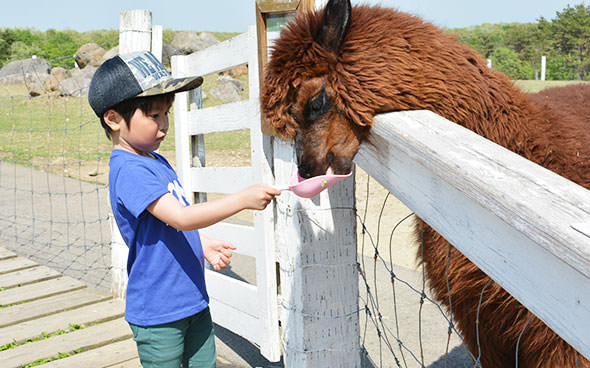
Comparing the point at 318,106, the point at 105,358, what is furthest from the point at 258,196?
the point at 105,358

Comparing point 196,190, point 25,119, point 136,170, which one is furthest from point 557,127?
point 25,119

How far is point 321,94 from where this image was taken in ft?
5.58

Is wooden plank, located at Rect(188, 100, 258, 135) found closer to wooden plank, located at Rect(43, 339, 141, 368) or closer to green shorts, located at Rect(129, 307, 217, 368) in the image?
green shorts, located at Rect(129, 307, 217, 368)

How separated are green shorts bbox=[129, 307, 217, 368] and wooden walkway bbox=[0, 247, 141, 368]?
111 cm

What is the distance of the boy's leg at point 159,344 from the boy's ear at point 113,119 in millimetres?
850

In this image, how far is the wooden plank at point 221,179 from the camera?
11.6 ft

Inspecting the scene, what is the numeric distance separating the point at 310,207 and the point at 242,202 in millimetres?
454

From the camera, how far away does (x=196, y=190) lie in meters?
4.22

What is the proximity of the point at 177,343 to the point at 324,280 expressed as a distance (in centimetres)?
69

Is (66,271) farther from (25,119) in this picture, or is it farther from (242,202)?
(25,119)

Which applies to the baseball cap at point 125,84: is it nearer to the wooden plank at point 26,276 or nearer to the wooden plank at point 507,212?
the wooden plank at point 507,212

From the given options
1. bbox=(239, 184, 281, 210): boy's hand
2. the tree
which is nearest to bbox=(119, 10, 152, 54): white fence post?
bbox=(239, 184, 281, 210): boy's hand

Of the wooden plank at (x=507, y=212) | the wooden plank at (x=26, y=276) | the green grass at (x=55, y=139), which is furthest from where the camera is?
the green grass at (x=55, y=139)

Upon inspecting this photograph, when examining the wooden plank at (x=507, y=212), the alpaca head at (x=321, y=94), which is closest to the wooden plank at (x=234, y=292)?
the alpaca head at (x=321, y=94)
